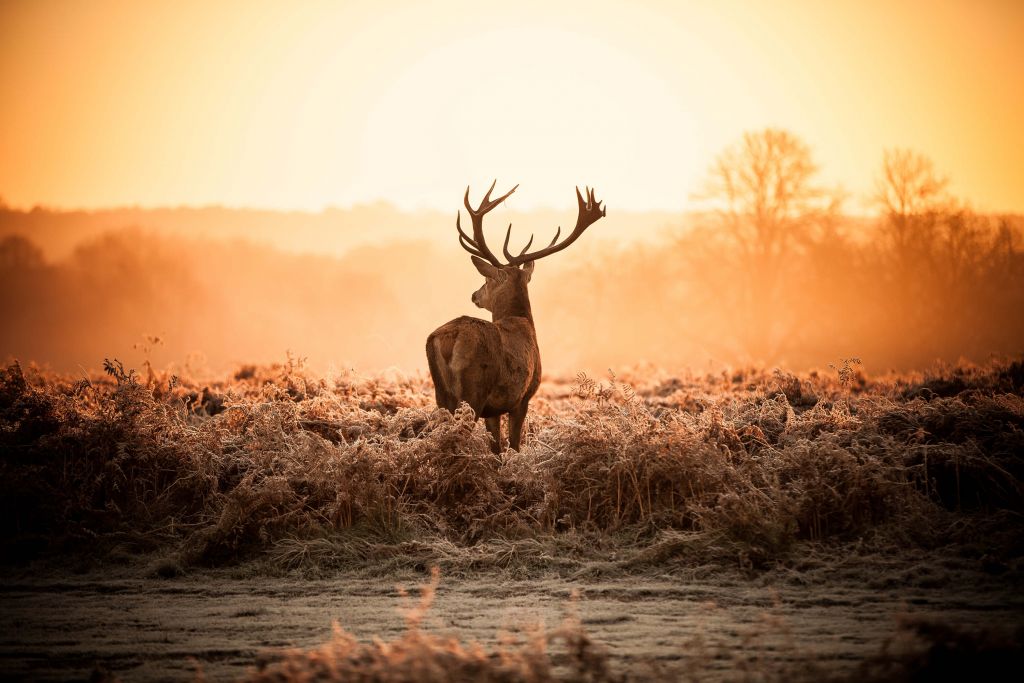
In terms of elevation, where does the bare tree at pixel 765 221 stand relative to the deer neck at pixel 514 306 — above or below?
above

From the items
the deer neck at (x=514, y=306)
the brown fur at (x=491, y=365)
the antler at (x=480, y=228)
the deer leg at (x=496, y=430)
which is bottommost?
the deer leg at (x=496, y=430)

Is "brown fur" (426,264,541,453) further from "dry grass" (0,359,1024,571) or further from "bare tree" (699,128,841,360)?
"bare tree" (699,128,841,360)

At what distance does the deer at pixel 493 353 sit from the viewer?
30.3ft

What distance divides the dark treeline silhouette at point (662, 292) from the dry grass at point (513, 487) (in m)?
18.3

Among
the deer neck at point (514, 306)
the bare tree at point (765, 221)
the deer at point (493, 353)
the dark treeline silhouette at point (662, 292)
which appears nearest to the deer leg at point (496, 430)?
the deer at point (493, 353)

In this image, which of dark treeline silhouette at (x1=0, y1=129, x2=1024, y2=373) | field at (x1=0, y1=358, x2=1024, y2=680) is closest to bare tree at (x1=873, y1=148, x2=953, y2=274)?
dark treeline silhouette at (x1=0, y1=129, x2=1024, y2=373)

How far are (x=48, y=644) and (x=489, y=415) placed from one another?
522 cm

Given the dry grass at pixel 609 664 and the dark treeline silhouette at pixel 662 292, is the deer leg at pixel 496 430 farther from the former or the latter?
the dark treeline silhouette at pixel 662 292

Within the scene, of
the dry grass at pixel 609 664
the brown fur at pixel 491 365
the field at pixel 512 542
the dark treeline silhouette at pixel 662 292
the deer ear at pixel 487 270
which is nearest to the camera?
the dry grass at pixel 609 664

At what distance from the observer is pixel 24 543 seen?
7.96m

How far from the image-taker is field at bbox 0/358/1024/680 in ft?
17.1

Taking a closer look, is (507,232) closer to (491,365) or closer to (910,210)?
(491,365)

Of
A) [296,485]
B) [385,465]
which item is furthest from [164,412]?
[385,465]

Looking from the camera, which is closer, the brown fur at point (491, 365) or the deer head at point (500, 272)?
the brown fur at point (491, 365)
